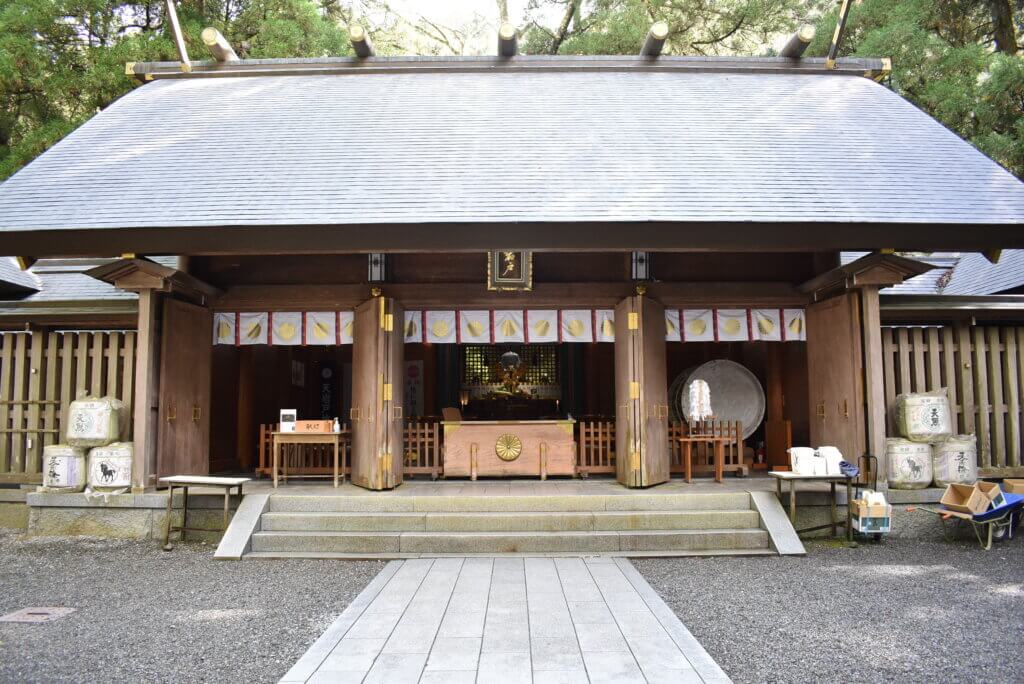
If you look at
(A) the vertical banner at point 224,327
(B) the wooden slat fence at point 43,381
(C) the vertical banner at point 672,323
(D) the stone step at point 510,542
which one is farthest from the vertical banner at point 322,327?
(C) the vertical banner at point 672,323

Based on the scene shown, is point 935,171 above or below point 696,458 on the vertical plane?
above

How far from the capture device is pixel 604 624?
169 inches

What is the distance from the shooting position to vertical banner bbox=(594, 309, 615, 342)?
28.7 ft

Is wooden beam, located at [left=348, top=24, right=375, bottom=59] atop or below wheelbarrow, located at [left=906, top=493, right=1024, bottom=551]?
atop

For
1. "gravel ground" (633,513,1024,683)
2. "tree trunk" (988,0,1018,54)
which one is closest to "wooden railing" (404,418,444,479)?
"gravel ground" (633,513,1024,683)

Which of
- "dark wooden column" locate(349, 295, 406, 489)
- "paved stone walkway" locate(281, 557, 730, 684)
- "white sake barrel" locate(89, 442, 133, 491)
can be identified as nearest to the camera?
"paved stone walkway" locate(281, 557, 730, 684)

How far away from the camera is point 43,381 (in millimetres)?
8523

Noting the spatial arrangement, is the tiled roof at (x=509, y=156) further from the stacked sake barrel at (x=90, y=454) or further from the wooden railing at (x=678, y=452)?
the wooden railing at (x=678, y=452)

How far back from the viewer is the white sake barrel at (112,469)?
7.45 meters

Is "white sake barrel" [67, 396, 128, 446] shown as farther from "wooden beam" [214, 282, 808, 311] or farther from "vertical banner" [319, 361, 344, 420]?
"vertical banner" [319, 361, 344, 420]

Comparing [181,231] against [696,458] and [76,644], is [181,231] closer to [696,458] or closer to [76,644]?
[76,644]

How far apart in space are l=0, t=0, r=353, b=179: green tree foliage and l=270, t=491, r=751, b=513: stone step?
1062cm

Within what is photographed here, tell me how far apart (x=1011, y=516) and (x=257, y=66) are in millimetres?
11373

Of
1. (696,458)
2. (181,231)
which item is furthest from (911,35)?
(181,231)
